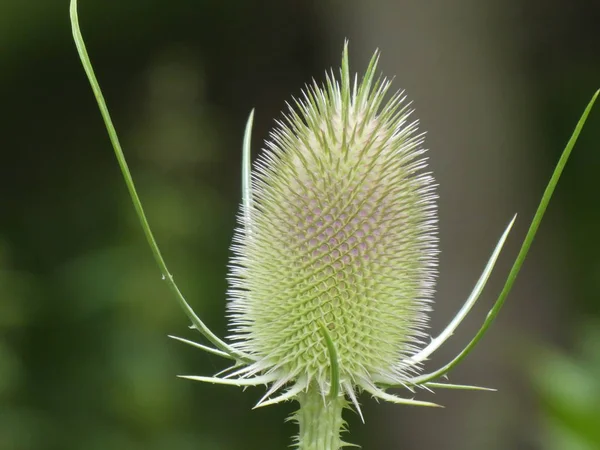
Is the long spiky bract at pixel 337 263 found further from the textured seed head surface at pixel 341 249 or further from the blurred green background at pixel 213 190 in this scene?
the blurred green background at pixel 213 190

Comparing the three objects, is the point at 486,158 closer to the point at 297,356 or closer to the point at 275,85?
the point at 275,85

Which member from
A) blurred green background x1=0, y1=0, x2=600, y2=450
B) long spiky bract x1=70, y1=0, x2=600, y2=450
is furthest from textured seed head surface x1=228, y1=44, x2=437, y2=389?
blurred green background x1=0, y1=0, x2=600, y2=450

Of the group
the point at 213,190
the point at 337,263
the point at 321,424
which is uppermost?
the point at 213,190

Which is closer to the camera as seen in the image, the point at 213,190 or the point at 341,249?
the point at 341,249

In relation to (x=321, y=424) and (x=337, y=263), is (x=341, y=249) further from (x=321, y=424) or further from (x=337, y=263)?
(x=321, y=424)

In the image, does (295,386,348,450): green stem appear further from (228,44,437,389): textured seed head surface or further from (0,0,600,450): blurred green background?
(0,0,600,450): blurred green background

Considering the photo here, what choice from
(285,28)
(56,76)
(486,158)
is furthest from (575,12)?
(56,76)

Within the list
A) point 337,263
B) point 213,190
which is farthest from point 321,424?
point 213,190

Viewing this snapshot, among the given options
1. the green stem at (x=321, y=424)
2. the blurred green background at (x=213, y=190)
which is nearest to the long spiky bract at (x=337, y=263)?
the green stem at (x=321, y=424)
